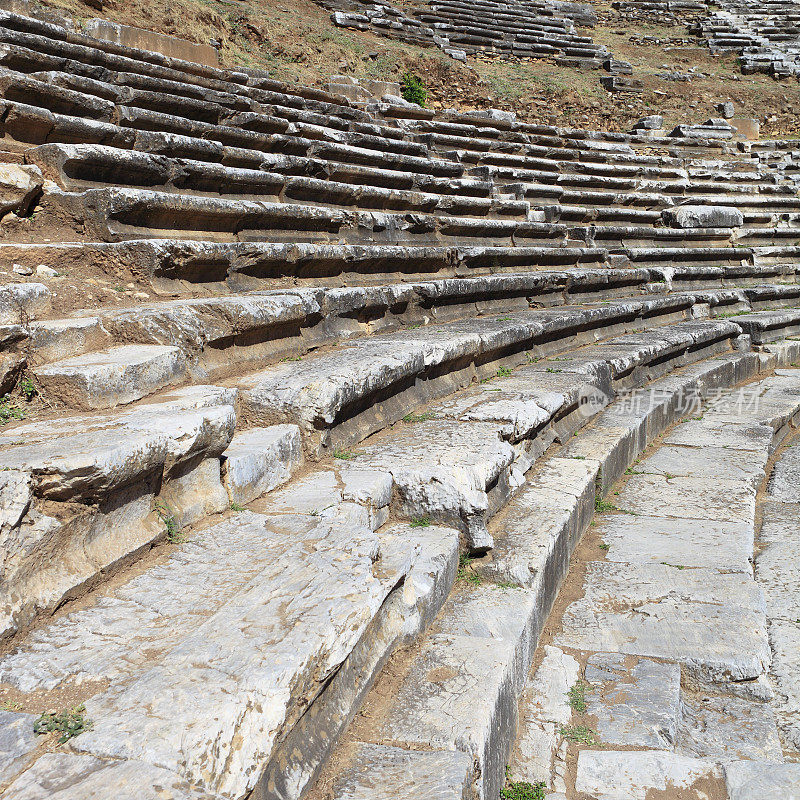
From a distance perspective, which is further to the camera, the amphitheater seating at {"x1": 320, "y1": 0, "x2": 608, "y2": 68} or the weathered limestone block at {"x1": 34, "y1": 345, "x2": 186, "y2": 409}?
the amphitheater seating at {"x1": 320, "y1": 0, "x2": 608, "y2": 68}

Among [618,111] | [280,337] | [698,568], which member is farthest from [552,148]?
[698,568]

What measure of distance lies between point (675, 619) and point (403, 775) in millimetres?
1714

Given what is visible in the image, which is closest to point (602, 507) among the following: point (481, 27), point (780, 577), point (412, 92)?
point (780, 577)

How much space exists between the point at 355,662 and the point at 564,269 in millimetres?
7830

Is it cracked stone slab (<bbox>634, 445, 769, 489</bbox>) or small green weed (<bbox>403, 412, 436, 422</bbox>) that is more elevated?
small green weed (<bbox>403, 412, 436, 422</bbox>)

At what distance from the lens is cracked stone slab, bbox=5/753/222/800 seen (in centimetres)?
128

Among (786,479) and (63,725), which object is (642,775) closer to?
(63,725)

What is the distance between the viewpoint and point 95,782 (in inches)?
51.7

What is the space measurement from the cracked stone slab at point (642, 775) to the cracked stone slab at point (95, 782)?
1329mm

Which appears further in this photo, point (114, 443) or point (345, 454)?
point (345, 454)

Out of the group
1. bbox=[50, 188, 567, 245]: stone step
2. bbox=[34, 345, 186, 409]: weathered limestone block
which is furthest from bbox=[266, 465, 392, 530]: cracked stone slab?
bbox=[50, 188, 567, 245]: stone step

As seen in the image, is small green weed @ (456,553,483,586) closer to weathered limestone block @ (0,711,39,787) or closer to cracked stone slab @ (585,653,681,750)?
cracked stone slab @ (585,653,681,750)

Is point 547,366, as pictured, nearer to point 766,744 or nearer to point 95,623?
point 766,744

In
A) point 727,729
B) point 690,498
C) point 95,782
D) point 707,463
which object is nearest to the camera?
point 95,782
